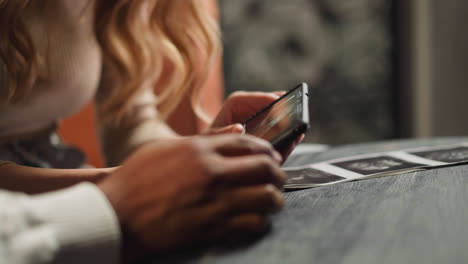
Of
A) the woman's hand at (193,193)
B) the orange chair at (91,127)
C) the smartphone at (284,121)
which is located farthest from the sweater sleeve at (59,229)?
the orange chair at (91,127)

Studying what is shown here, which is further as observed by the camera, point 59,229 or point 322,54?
point 322,54

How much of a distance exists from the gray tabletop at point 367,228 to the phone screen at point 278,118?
0.30ft

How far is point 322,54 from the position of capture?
98.8 inches

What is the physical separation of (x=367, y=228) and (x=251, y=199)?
0.38 feet

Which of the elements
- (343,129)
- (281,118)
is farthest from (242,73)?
(281,118)

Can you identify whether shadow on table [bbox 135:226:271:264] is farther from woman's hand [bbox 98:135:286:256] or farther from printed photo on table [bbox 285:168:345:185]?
printed photo on table [bbox 285:168:345:185]

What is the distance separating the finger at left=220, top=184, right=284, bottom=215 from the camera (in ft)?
1.15

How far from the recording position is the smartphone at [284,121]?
0.42 meters

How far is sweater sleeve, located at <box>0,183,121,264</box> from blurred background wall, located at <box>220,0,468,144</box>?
2263 millimetres

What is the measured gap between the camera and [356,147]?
922 millimetres

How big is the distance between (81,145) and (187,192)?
138 cm

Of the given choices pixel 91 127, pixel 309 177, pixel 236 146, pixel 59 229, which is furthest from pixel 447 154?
pixel 91 127

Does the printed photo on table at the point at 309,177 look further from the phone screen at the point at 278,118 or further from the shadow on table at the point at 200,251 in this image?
the shadow on table at the point at 200,251

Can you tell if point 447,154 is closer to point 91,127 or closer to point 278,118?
point 278,118
